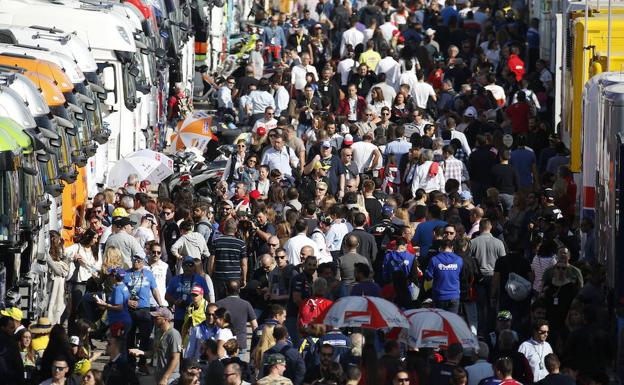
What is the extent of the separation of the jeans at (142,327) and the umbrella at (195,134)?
37.7ft

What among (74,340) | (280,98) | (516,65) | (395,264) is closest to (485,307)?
(395,264)

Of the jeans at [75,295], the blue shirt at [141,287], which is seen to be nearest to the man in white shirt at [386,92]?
the jeans at [75,295]

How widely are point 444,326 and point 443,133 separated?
37.7 feet

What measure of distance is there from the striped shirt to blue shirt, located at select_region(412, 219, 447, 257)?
80.0 inches

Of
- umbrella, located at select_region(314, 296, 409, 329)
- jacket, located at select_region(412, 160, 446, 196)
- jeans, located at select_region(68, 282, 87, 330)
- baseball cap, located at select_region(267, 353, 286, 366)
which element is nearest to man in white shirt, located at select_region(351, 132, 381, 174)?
jacket, located at select_region(412, 160, 446, 196)

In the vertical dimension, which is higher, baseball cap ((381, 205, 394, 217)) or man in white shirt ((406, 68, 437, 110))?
baseball cap ((381, 205, 394, 217))

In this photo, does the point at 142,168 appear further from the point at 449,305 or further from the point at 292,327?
the point at 292,327

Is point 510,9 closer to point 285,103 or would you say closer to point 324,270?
point 285,103

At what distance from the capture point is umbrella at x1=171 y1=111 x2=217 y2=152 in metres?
35.8

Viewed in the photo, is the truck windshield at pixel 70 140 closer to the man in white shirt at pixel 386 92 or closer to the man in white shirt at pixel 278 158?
the man in white shirt at pixel 278 158

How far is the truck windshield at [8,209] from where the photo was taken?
23172mm

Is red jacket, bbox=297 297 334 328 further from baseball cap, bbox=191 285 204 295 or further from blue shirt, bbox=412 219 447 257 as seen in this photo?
blue shirt, bbox=412 219 447 257

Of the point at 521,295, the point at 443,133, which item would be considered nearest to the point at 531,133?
the point at 443,133

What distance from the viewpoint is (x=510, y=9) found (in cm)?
4806
